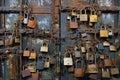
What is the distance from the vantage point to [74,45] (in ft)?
27.3

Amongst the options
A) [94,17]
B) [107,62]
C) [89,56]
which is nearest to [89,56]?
[89,56]

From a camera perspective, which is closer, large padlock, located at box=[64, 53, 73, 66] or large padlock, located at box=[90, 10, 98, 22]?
large padlock, located at box=[64, 53, 73, 66]

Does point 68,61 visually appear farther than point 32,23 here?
No

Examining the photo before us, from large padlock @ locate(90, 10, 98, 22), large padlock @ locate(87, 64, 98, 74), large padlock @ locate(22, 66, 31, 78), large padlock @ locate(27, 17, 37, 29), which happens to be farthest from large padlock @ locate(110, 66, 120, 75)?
large padlock @ locate(27, 17, 37, 29)

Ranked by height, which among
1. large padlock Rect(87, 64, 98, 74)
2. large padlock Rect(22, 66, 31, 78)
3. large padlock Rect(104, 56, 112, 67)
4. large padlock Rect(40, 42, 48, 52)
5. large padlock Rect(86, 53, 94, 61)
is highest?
large padlock Rect(40, 42, 48, 52)

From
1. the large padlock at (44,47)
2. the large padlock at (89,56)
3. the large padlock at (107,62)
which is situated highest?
the large padlock at (44,47)

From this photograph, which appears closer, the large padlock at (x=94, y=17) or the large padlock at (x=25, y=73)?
the large padlock at (x=25, y=73)

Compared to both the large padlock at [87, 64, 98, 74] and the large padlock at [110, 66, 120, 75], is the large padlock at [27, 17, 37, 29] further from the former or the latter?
the large padlock at [110, 66, 120, 75]

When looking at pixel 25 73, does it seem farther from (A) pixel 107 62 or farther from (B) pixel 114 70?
(B) pixel 114 70

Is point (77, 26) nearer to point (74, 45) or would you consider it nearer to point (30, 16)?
point (74, 45)

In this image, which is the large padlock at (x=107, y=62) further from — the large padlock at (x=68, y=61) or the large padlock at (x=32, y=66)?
the large padlock at (x=32, y=66)

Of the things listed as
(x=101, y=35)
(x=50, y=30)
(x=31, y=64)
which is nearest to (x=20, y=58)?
(x=31, y=64)

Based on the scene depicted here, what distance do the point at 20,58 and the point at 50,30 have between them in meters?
0.74

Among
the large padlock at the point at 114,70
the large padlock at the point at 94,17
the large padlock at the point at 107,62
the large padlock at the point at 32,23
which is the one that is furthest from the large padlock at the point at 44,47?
the large padlock at the point at 114,70
